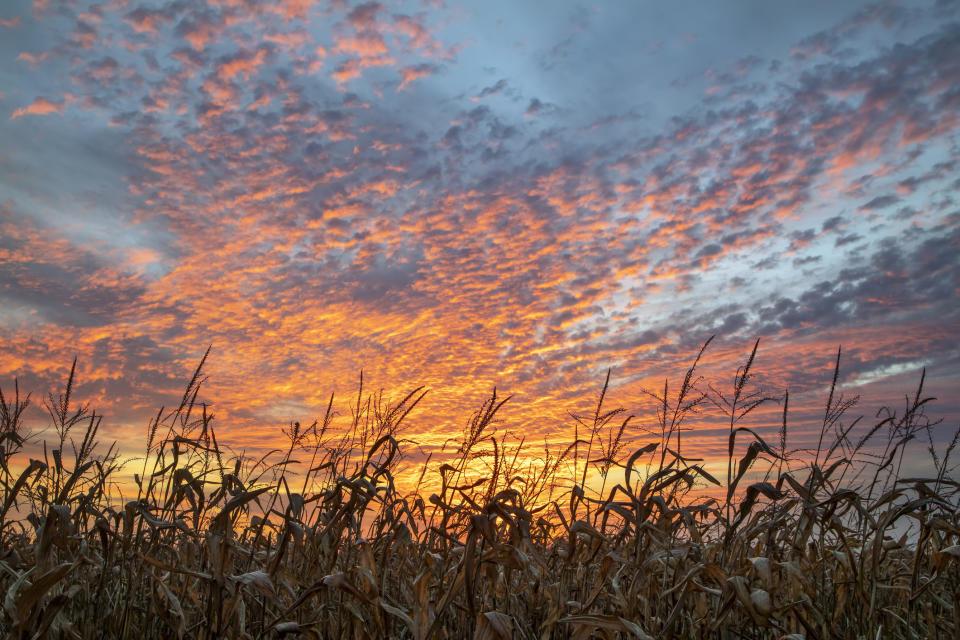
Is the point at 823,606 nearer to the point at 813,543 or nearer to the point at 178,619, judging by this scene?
the point at 813,543

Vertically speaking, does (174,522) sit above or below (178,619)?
above

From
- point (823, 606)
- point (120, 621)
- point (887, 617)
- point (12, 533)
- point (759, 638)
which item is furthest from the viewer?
point (12, 533)

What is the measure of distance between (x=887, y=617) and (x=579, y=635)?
2747mm

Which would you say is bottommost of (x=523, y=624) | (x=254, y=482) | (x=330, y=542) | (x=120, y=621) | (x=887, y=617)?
(x=887, y=617)

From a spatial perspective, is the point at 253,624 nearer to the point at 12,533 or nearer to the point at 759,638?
the point at 759,638

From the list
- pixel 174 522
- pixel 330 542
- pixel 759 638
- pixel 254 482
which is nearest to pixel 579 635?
pixel 759 638

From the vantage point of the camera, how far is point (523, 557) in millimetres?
3500

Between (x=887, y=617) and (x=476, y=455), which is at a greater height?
(x=476, y=455)

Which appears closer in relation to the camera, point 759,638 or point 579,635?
point 579,635

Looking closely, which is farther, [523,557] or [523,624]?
[523,624]

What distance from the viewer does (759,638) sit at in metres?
3.61

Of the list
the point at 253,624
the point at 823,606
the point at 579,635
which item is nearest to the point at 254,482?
the point at 253,624

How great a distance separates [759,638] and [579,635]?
111 cm

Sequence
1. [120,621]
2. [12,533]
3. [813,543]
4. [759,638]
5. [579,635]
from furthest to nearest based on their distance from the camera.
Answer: [12,533] → [813,543] → [120,621] → [759,638] → [579,635]
